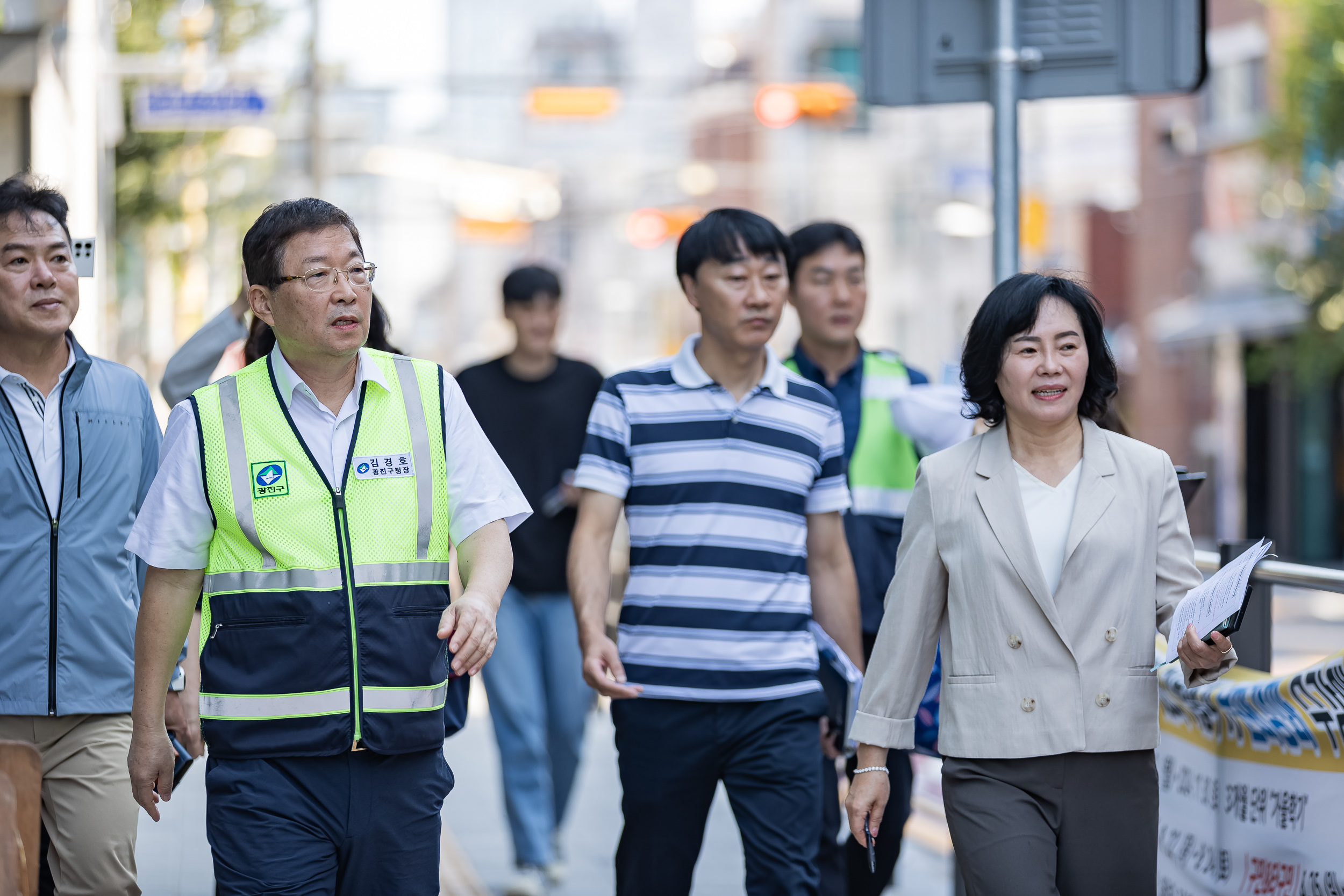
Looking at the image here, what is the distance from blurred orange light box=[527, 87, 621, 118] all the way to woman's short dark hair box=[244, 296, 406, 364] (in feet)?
68.1

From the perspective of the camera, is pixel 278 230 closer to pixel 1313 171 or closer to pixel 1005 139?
pixel 1005 139

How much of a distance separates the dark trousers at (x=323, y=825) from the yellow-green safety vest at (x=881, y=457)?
86.4 inches

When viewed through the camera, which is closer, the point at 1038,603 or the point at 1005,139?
the point at 1038,603

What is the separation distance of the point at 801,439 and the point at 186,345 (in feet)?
6.34

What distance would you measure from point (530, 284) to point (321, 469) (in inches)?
146

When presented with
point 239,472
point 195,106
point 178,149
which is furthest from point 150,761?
point 178,149

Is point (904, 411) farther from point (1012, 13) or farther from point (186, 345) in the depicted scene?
point (186, 345)

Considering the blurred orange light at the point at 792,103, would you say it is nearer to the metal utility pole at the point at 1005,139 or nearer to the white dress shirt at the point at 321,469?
the metal utility pole at the point at 1005,139

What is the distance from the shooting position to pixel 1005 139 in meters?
5.06

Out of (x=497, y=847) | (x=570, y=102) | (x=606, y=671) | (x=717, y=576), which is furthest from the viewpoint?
(x=570, y=102)

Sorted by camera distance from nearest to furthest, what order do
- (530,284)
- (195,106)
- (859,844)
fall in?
(859,844), (530,284), (195,106)

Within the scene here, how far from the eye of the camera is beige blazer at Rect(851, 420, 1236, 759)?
3.68 meters

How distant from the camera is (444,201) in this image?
113 ft

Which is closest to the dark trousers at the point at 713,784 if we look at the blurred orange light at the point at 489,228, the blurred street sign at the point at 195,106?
the blurred street sign at the point at 195,106
